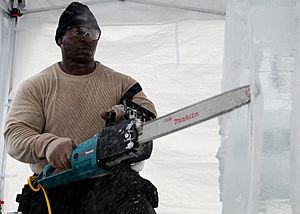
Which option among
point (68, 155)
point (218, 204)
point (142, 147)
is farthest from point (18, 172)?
point (142, 147)

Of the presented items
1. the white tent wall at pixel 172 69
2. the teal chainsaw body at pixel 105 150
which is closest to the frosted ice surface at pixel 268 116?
the teal chainsaw body at pixel 105 150

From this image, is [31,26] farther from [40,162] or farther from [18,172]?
[40,162]

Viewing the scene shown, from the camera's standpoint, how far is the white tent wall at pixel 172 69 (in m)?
1.89

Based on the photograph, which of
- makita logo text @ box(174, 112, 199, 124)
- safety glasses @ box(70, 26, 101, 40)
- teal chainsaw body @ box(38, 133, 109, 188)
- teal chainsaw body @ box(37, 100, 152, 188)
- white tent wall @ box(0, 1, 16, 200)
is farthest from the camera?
white tent wall @ box(0, 1, 16, 200)

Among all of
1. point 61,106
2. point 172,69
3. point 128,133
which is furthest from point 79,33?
point 172,69

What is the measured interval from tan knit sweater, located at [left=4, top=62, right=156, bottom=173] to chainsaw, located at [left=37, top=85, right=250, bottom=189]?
0.11m

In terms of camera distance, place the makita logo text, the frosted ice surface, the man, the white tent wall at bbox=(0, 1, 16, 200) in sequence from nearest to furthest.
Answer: the frosted ice surface
the makita logo text
the man
the white tent wall at bbox=(0, 1, 16, 200)

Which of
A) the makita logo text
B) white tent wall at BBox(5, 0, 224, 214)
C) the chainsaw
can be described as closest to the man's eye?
the chainsaw

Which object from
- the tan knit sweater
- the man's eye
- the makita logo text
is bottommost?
the tan knit sweater

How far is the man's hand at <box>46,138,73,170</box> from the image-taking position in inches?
39.6

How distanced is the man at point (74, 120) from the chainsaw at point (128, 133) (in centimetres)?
3

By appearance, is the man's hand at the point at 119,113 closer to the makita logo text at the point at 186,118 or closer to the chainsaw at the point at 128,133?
the chainsaw at the point at 128,133

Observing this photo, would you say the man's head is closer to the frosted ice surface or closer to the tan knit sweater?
the tan knit sweater

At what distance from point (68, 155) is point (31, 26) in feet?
4.08
